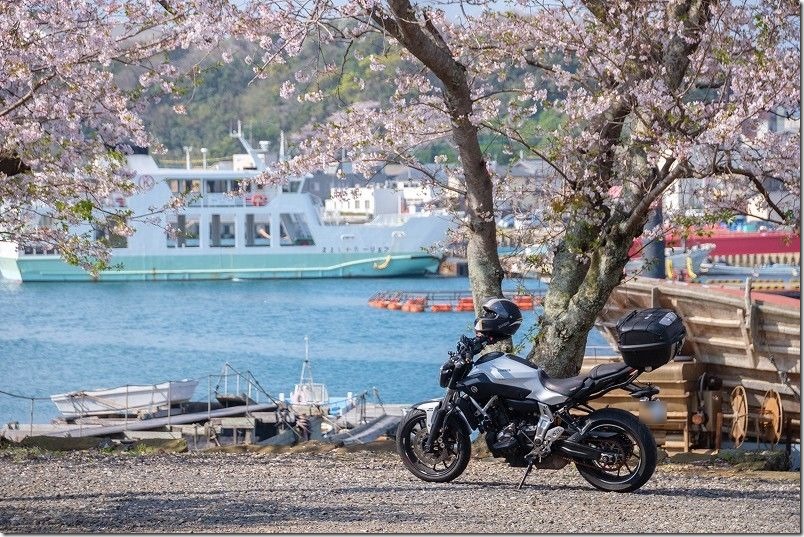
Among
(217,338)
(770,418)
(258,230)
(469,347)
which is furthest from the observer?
(258,230)

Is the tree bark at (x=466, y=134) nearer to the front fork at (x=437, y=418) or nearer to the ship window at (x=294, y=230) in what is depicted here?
the front fork at (x=437, y=418)

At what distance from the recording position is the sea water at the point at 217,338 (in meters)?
29.3

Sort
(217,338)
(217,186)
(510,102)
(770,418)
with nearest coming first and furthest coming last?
1. (510,102)
2. (770,418)
3. (217,338)
4. (217,186)

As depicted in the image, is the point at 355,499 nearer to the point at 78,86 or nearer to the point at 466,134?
the point at 466,134

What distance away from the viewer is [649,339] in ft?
20.6

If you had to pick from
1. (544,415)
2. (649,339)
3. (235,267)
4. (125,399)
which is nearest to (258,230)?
(235,267)

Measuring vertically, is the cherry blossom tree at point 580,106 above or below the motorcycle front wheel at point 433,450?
above

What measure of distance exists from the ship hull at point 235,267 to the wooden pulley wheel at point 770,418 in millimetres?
50439

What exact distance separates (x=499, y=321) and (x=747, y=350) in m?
4.72

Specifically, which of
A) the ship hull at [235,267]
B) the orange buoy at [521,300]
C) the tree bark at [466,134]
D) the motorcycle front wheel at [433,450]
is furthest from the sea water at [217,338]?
the motorcycle front wheel at [433,450]

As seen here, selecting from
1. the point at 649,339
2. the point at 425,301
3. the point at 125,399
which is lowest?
the point at 125,399

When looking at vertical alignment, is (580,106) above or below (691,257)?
above

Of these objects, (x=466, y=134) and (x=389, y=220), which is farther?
(x=389, y=220)

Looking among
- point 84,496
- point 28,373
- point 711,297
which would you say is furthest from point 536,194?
point 28,373
